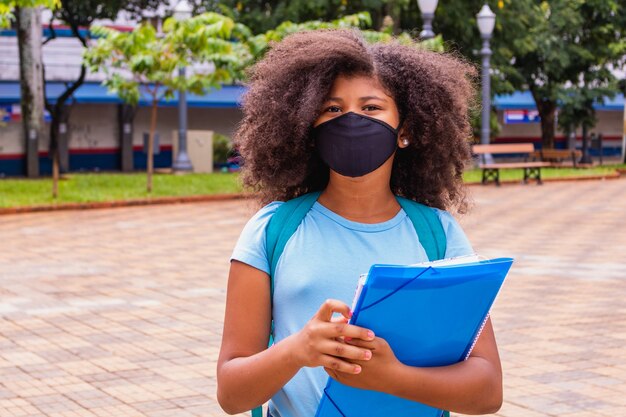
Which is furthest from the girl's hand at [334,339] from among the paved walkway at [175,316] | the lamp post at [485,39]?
the lamp post at [485,39]

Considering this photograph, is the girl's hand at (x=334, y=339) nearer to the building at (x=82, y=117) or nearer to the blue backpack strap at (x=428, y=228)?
the blue backpack strap at (x=428, y=228)

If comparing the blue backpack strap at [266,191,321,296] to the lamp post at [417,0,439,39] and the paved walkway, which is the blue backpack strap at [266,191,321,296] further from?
the lamp post at [417,0,439,39]

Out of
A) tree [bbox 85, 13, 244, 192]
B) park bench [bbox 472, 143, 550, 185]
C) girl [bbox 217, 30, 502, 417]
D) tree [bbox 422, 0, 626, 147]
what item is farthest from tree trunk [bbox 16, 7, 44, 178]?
girl [bbox 217, 30, 502, 417]

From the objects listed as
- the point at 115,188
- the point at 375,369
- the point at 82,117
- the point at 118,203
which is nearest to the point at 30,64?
the point at 115,188

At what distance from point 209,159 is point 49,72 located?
5454mm

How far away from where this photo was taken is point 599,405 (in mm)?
5531

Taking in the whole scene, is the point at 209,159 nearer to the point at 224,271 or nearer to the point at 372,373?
the point at 224,271

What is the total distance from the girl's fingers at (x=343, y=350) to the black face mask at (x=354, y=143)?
0.53 metres

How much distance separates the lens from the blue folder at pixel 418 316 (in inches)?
78.3

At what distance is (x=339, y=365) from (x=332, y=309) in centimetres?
11

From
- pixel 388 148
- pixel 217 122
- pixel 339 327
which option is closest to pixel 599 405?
pixel 388 148

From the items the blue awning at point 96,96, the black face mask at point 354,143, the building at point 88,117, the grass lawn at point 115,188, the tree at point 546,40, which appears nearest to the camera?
the black face mask at point 354,143

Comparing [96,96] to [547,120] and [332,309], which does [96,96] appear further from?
[332,309]

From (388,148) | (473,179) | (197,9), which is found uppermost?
(197,9)
